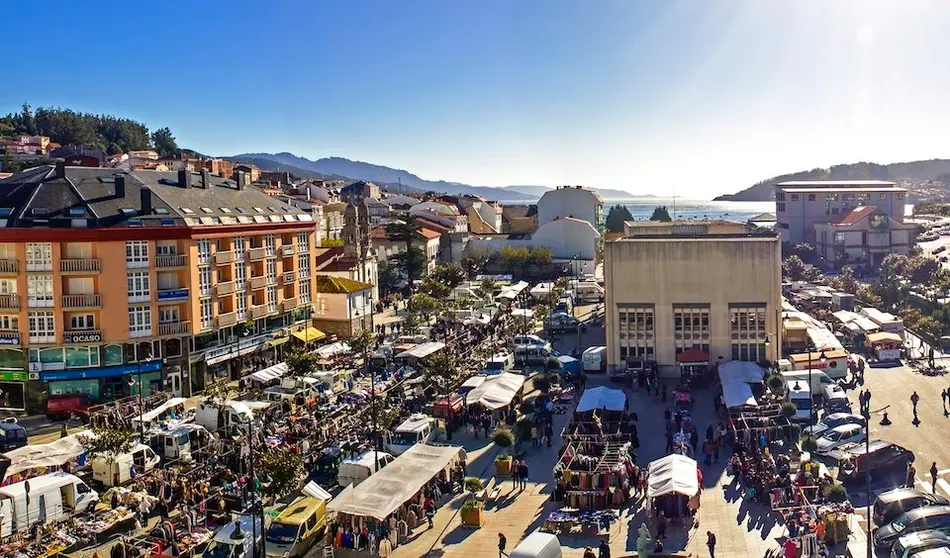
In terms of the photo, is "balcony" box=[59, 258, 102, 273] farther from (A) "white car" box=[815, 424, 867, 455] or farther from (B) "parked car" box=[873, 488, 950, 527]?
(B) "parked car" box=[873, 488, 950, 527]

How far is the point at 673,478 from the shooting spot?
21.7 metres

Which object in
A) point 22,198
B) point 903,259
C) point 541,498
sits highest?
point 22,198

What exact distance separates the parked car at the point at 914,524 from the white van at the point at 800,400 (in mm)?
9834

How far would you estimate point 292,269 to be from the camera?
46969 millimetres

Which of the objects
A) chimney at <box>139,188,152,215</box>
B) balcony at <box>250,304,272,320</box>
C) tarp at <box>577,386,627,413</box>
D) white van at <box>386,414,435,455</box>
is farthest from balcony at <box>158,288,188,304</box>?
tarp at <box>577,386,627,413</box>

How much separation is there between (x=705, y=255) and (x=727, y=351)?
15.0 feet

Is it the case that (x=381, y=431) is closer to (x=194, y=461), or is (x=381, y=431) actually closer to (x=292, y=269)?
(x=194, y=461)

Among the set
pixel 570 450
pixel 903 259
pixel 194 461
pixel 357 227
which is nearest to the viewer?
pixel 570 450

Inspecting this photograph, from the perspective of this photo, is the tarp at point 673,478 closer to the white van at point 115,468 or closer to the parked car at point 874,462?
the parked car at point 874,462

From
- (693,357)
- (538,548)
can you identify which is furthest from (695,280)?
(538,548)

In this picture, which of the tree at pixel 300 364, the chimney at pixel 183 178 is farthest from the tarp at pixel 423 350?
the chimney at pixel 183 178

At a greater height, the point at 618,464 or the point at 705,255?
the point at 705,255

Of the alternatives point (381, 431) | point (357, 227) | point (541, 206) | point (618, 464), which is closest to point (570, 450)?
point (618, 464)

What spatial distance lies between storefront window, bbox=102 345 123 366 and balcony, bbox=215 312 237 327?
5108mm
